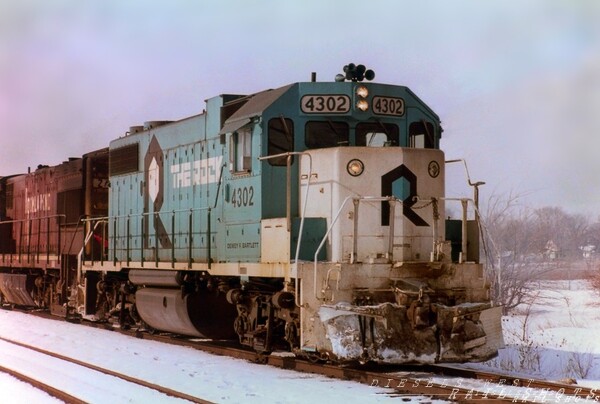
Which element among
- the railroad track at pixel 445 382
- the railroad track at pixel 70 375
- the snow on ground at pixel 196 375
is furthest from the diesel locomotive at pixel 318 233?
the railroad track at pixel 70 375

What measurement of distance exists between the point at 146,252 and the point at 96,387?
5.59m

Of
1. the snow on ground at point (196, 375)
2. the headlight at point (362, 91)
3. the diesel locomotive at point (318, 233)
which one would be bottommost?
the snow on ground at point (196, 375)

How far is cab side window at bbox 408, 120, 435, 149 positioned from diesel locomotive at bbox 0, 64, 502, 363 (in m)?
0.02

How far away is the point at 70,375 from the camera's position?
1030cm

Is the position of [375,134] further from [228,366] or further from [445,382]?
[228,366]

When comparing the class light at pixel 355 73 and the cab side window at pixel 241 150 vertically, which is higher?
the class light at pixel 355 73

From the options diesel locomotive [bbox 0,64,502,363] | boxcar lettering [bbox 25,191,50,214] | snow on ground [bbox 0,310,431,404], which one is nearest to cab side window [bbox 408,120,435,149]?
diesel locomotive [bbox 0,64,502,363]

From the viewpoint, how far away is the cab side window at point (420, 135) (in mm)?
11047

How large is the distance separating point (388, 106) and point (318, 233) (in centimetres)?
192

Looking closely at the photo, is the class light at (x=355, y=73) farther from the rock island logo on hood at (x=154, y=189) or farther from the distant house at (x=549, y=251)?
the distant house at (x=549, y=251)

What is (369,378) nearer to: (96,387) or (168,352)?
(96,387)

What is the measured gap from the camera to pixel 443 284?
32.7 feet

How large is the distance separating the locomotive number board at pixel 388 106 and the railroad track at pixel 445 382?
3234 millimetres

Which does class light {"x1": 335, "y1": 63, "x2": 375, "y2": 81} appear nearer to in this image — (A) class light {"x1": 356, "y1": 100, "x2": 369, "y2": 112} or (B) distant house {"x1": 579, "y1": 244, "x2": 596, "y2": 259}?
(A) class light {"x1": 356, "y1": 100, "x2": 369, "y2": 112}
